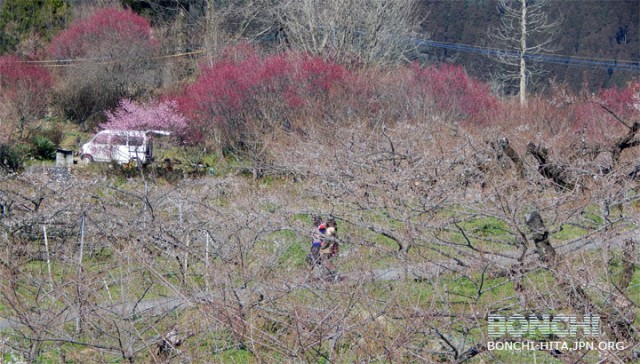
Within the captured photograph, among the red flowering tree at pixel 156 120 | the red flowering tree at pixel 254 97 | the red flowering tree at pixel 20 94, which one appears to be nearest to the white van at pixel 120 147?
the red flowering tree at pixel 156 120

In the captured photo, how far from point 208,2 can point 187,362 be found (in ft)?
87.0

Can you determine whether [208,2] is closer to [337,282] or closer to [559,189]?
[559,189]

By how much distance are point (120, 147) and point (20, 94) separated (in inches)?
173

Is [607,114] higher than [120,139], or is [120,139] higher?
[607,114]

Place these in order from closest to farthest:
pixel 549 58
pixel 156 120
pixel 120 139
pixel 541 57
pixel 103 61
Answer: pixel 120 139
pixel 156 120
pixel 103 61
pixel 541 57
pixel 549 58

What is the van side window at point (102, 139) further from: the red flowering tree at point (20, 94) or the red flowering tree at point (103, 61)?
the red flowering tree at point (103, 61)

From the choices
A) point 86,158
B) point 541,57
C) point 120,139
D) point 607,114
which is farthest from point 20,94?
point 541,57

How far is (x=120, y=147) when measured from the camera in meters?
21.4

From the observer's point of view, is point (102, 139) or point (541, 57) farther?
point (541, 57)

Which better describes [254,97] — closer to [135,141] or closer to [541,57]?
[135,141]

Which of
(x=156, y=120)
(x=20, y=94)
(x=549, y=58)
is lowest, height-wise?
(x=549, y=58)

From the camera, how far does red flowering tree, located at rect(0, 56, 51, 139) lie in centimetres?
2295

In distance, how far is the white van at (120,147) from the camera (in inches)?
826

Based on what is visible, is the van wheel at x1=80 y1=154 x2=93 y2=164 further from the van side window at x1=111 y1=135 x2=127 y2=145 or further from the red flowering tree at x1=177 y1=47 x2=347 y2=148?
the red flowering tree at x1=177 y1=47 x2=347 y2=148
